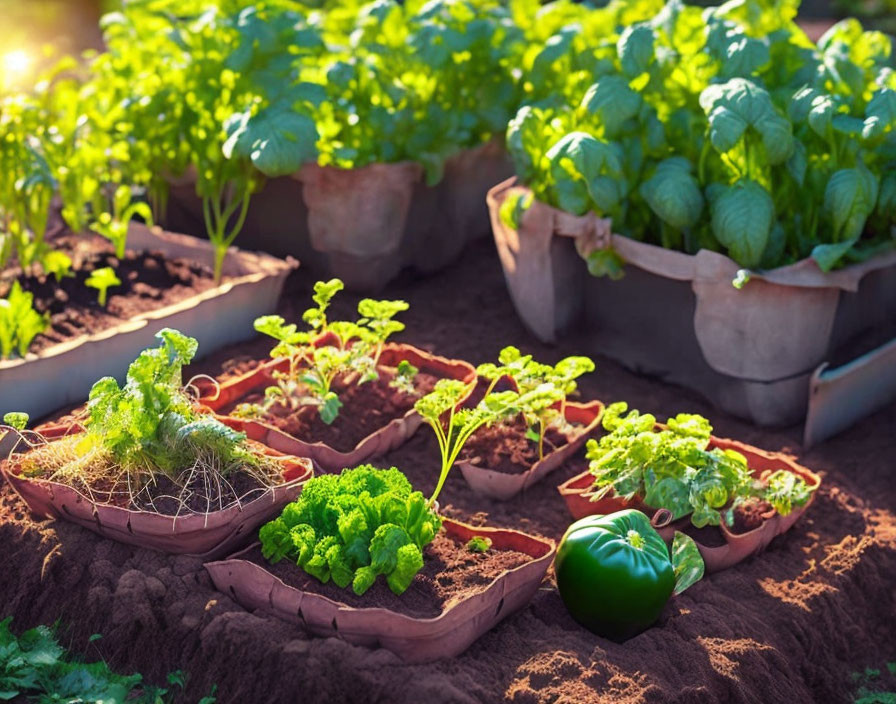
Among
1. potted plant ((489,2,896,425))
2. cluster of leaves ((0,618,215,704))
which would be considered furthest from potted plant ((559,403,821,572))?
cluster of leaves ((0,618,215,704))

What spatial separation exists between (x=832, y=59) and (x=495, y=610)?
97.4 inches

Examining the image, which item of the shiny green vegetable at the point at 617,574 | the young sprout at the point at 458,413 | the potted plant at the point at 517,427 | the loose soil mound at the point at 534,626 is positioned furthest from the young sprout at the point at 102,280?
the shiny green vegetable at the point at 617,574

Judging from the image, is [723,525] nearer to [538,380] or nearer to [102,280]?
[538,380]

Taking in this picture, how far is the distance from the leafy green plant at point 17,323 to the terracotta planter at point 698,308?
176 cm

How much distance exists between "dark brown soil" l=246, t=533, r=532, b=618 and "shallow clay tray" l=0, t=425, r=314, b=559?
0.34ft

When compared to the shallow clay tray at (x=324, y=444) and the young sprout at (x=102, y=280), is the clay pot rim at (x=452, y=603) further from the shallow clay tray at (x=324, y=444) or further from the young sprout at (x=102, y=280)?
the young sprout at (x=102, y=280)

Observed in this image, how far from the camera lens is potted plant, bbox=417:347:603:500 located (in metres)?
3.56

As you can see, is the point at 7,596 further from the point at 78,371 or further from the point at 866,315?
the point at 866,315

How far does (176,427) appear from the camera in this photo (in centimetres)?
327

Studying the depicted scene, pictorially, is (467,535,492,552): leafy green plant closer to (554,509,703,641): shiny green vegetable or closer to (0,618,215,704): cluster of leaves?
(554,509,703,641): shiny green vegetable

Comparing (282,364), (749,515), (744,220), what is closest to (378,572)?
(749,515)

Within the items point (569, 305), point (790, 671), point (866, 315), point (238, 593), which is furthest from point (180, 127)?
point (790, 671)

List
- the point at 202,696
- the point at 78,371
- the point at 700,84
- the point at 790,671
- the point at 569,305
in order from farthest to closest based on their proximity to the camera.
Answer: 1. the point at 569,305
2. the point at 700,84
3. the point at 78,371
4. the point at 790,671
5. the point at 202,696

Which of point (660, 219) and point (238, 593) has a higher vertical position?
point (660, 219)
